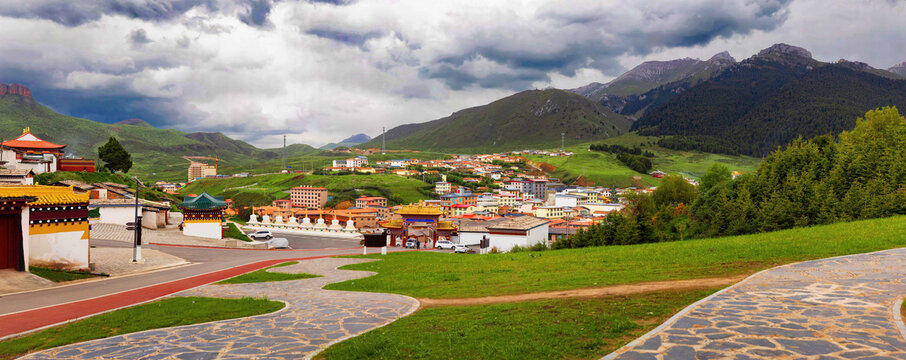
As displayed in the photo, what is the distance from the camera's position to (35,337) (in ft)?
29.6

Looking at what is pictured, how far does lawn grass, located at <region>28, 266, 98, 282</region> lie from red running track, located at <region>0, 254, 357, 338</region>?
3.27 m

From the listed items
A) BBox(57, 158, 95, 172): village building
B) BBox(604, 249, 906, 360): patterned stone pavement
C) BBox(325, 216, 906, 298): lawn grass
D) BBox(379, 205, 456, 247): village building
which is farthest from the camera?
BBox(57, 158, 95, 172): village building

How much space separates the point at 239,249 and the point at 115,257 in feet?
37.2

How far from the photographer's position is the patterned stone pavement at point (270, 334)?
743 centimetres

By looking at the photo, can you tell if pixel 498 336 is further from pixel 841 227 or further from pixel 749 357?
pixel 841 227

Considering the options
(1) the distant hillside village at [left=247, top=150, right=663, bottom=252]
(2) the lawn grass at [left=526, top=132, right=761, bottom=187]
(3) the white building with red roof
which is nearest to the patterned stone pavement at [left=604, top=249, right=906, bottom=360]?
(1) the distant hillside village at [left=247, top=150, right=663, bottom=252]

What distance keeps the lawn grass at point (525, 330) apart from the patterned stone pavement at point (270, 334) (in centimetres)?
71

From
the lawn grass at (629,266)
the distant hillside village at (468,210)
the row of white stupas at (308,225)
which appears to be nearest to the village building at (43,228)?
the lawn grass at (629,266)

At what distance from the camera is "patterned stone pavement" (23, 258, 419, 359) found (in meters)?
7.43

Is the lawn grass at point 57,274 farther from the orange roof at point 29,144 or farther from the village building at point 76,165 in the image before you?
the orange roof at point 29,144

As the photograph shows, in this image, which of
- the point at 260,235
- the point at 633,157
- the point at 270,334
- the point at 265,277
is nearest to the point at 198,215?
the point at 260,235

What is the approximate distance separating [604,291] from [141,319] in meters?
10.2

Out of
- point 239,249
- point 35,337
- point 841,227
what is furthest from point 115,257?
point 841,227

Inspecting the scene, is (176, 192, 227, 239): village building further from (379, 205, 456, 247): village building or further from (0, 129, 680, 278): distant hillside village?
(379, 205, 456, 247): village building
